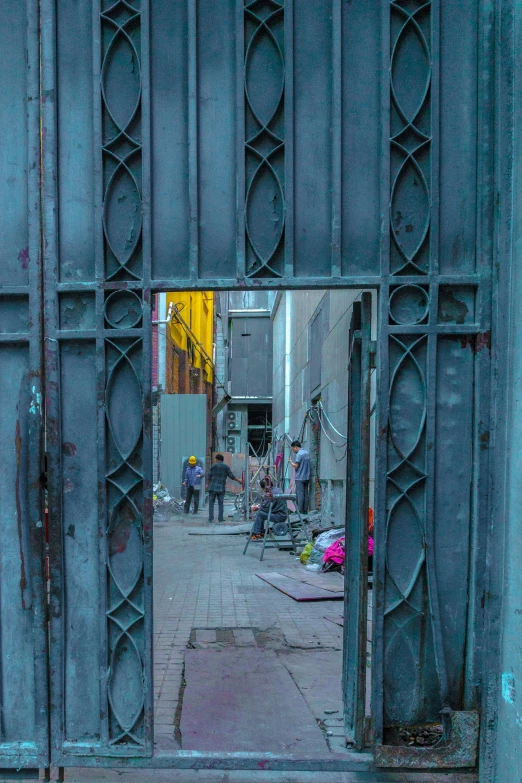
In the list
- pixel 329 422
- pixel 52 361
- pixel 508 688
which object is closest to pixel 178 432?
pixel 329 422

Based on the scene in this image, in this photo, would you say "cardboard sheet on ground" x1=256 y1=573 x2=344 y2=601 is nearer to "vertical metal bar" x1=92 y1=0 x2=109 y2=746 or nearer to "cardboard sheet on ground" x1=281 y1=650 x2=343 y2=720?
"cardboard sheet on ground" x1=281 y1=650 x2=343 y2=720

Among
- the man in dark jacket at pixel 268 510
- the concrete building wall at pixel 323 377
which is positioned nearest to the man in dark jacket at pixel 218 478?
the concrete building wall at pixel 323 377

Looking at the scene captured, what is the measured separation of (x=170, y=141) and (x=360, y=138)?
1232mm

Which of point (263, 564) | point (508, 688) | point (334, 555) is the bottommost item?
point (263, 564)

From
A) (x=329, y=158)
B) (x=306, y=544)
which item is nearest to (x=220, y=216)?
(x=329, y=158)

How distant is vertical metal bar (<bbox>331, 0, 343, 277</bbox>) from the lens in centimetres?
386

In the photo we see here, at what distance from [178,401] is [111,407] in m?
16.7

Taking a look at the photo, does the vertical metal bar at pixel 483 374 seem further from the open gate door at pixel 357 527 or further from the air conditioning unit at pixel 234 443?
the air conditioning unit at pixel 234 443

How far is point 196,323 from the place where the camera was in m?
29.0

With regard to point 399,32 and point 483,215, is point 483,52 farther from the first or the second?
point 483,215

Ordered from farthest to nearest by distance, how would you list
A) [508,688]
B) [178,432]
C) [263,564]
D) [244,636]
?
[178,432] → [263,564] → [244,636] → [508,688]

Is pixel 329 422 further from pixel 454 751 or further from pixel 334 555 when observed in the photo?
pixel 454 751

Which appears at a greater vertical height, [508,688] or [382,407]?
[382,407]

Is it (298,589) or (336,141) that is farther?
(298,589)
